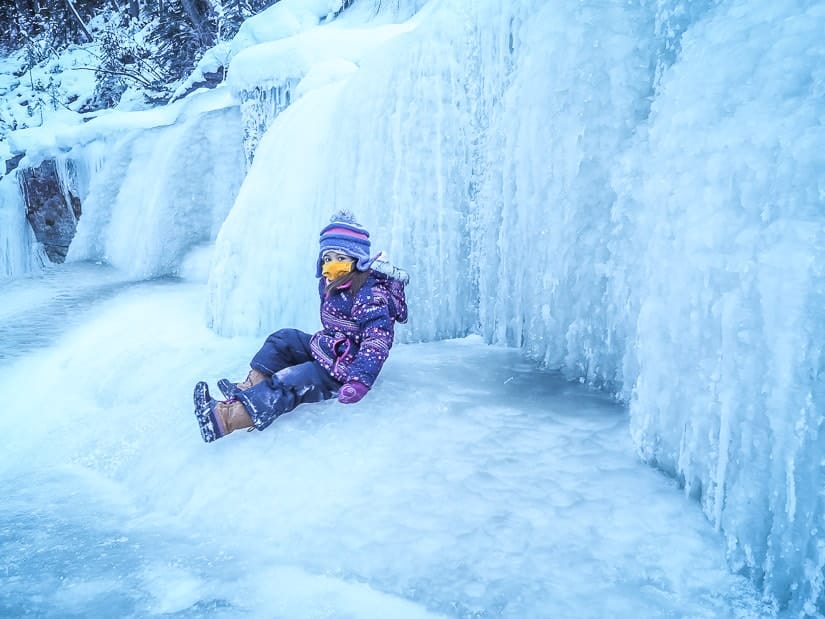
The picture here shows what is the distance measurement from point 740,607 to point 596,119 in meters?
2.11

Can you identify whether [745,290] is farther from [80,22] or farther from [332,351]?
[80,22]

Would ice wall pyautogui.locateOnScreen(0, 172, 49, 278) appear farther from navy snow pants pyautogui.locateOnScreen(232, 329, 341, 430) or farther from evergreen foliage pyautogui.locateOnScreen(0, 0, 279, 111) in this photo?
navy snow pants pyautogui.locateOnScreen(232, 329, 341, 430)

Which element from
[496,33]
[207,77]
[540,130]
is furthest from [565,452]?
[207,77]

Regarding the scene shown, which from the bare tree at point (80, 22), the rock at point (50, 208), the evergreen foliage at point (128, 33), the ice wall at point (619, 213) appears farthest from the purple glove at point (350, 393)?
the bare tree at point (80, 22)

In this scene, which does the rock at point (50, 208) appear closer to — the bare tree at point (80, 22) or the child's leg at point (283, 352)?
the bare tree at point (80, 22)

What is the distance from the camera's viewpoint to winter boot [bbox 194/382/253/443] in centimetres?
203

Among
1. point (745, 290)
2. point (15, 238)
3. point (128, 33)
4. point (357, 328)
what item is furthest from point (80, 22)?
point (745, 290)

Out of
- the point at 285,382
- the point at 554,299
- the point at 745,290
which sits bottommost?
the point at 285,382

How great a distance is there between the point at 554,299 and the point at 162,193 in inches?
260

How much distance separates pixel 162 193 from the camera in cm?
766

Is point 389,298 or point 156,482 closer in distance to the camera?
point 156,482

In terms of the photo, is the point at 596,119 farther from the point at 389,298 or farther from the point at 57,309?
the point at 57,309

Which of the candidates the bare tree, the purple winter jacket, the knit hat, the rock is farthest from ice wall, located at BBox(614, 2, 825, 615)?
the bare tree

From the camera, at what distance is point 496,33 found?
3205 millimetres
